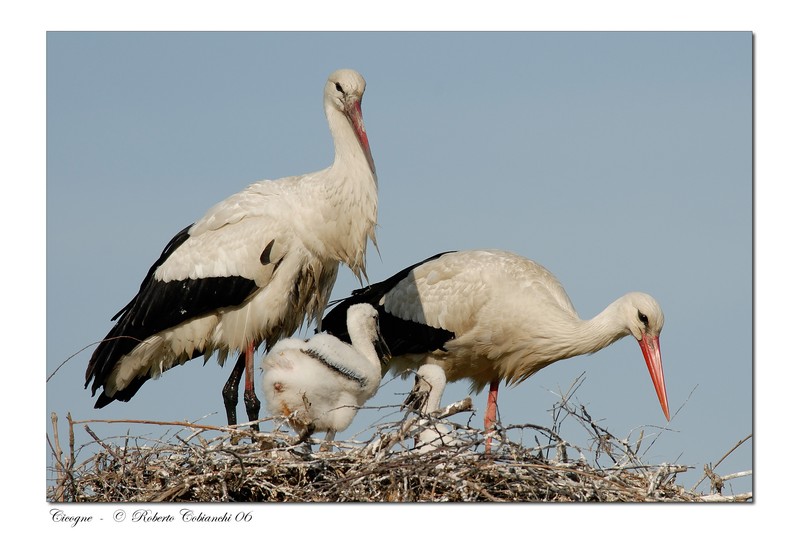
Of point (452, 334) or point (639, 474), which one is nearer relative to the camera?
point (639, 474)

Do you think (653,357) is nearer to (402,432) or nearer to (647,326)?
(647,326)

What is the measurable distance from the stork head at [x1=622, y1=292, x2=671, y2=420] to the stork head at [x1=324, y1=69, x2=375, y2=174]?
Answer: 1.44 meters

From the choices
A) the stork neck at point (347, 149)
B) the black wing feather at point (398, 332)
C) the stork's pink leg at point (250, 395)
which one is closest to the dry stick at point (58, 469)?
the stork's pink leg at point (250, 395)

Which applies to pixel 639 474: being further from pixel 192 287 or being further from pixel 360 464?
pixel 192 287

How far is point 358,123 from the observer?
6.70m

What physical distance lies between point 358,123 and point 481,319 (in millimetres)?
1378

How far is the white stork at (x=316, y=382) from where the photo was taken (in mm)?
5785

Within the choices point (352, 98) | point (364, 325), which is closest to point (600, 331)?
point (364, 325)

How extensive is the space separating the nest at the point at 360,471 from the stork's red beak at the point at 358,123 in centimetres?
150

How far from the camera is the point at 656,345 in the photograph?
704cm

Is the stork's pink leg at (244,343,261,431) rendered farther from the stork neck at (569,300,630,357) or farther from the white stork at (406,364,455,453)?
the stork neck at (569,300,630,357)
